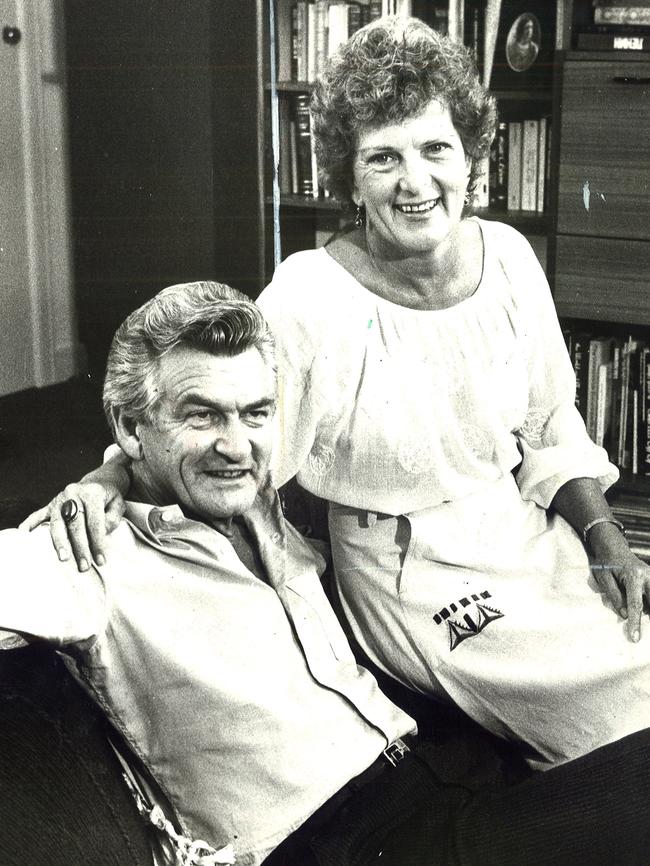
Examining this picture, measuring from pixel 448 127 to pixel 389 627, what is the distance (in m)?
0.80

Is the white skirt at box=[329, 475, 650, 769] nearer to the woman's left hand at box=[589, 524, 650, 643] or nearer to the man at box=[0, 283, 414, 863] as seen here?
the woman's left hand at box=[589, 524, 650, 643]

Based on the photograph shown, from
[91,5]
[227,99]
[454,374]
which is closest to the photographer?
[91,5]

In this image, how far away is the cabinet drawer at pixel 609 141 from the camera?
5.72 ft

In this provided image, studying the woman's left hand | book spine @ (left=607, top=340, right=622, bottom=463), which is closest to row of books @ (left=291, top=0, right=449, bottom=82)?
book spine @ (left=607, top=340, right=622, bottom=463)

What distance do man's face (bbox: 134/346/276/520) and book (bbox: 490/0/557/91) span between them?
2.62ft

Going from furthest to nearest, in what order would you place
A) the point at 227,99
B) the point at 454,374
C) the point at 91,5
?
the point at 227,99 → the point at 454,374 → the point at 91,5

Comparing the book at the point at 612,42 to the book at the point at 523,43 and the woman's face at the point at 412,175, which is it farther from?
the woman's face at the point at 412,175

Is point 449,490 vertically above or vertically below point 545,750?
above

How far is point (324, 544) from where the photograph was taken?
1573mm

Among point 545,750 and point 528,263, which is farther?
point 528,263

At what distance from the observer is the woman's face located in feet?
4.72

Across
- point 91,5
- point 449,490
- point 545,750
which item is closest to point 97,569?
point 449,490

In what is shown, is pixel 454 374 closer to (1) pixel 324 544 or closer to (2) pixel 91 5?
(1) pixel 324 544

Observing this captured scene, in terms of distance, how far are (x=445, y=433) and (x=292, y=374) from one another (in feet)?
0.93
